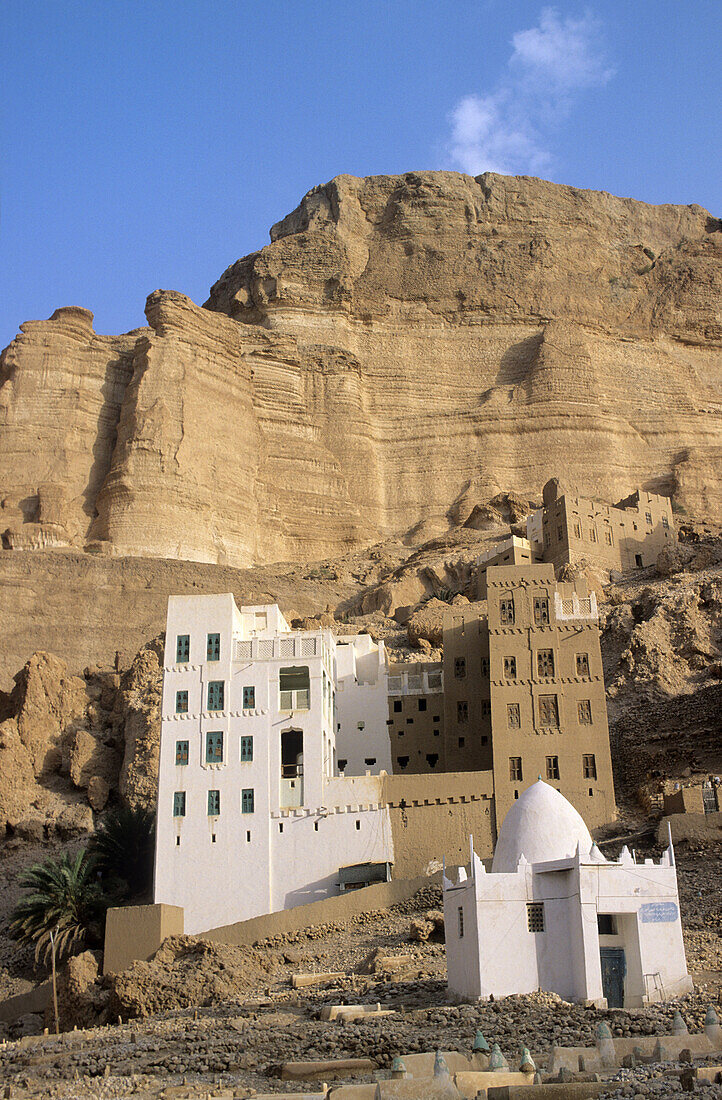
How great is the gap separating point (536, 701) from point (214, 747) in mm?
9424

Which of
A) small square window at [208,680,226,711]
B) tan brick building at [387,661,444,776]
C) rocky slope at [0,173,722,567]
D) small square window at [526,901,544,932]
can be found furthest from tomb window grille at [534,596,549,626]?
rocky slope at [0,173,722,567]

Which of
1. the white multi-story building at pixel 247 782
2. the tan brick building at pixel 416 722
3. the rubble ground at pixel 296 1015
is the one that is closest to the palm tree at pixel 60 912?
the white multi-story building at pixel 247 782

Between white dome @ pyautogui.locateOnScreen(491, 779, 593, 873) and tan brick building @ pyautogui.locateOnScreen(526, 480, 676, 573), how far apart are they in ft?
85.8

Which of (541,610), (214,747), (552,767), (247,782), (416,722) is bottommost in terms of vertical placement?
(247,782)

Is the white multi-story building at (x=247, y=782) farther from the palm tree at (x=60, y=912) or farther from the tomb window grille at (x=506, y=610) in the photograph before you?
the tomb window grille at (x=506, y=610)

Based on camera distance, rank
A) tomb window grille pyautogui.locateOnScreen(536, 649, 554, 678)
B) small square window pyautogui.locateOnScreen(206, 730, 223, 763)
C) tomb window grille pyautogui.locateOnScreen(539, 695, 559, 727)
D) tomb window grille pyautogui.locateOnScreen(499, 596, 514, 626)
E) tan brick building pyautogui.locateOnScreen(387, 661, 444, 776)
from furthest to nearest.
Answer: tan brick building pyautogui.locateOnScreen(387, 661, 444, 776), tomb window grille pyautogui.locateOnScreen(499, 596, 514, 626), tomb window grille pyautogui.locateOnScreen(536, 649, 554, 678), tomb window grille pyautogui.locateOnScreen(539, 695, 559, 727), small square window pyautogui.locateOnScreen(206, 730, 223, 763)

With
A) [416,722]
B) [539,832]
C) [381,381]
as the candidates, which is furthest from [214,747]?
[381,381]

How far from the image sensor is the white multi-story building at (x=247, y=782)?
3572cm

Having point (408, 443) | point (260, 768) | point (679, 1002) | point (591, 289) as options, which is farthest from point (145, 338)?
point (679, 1002)

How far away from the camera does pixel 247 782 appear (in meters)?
37.0

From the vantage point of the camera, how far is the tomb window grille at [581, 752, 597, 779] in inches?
1447

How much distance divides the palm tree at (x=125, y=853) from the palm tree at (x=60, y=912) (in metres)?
1.97

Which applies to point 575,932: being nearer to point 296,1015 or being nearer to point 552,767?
point 296,1015

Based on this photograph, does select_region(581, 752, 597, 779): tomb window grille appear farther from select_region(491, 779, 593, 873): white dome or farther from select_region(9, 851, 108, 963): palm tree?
select_region(9, 851, 108, 963): palm tree
